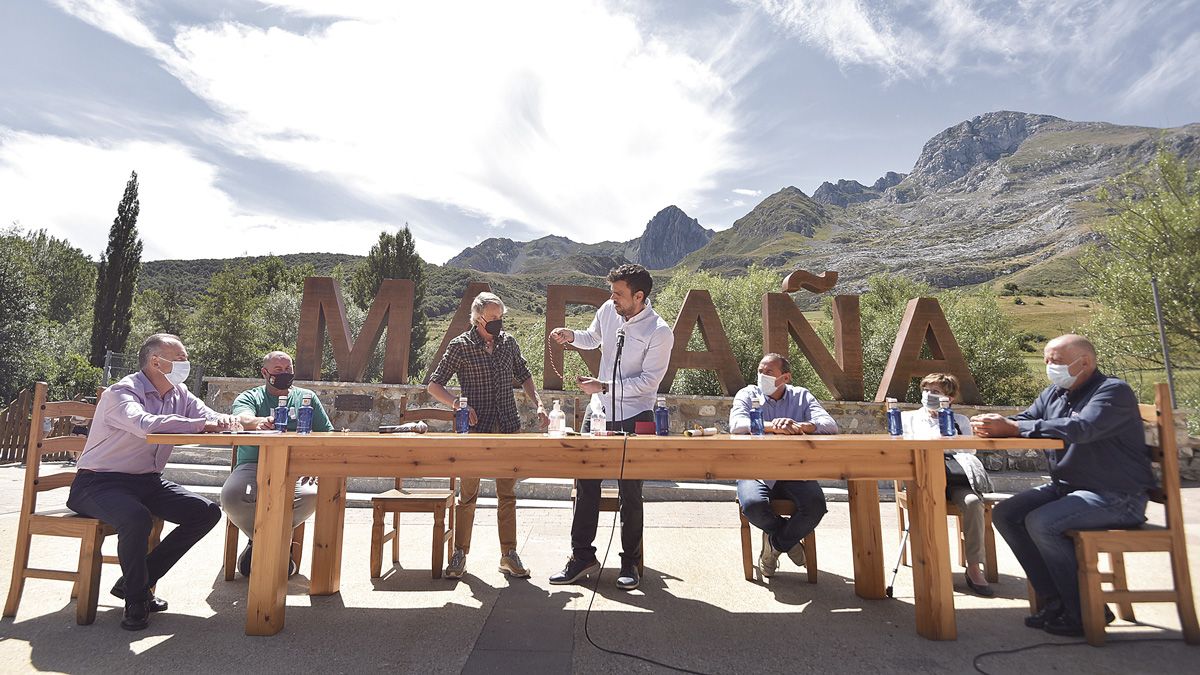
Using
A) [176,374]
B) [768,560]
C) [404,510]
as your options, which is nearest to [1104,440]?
[768,560]

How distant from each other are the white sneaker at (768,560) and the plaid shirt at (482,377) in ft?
6.17

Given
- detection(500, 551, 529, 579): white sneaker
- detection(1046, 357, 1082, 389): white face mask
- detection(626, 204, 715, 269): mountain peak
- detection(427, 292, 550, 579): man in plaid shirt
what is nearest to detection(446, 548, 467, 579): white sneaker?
detection(427, 292, 550, 579): man in plaid shirt

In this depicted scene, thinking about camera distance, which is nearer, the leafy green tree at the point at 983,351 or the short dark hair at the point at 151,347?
the short dark hair at the point at 151,347

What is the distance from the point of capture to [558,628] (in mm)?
2861

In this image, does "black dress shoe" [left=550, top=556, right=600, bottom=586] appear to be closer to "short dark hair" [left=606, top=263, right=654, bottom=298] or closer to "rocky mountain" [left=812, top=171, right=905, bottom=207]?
"short dark hair" [left=606, top=263, right=654, bottom=298]

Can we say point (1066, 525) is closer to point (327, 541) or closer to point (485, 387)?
point (485, 387)

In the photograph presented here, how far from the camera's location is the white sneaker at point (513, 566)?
12.3 feet

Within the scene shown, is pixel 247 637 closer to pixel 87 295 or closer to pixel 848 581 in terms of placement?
pixel 848 581

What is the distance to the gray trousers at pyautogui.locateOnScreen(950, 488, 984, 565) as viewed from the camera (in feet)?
11.9

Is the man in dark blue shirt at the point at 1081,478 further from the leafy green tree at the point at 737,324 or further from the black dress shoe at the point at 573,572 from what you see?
the leafy green tree at the point at 737,324

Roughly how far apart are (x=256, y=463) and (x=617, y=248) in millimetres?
176651

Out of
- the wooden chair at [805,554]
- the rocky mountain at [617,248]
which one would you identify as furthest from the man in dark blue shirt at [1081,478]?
the rocky mountain at [617,248]

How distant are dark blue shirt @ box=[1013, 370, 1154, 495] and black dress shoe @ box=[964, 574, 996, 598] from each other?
977 millimetres

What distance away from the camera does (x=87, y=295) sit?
39469mm
